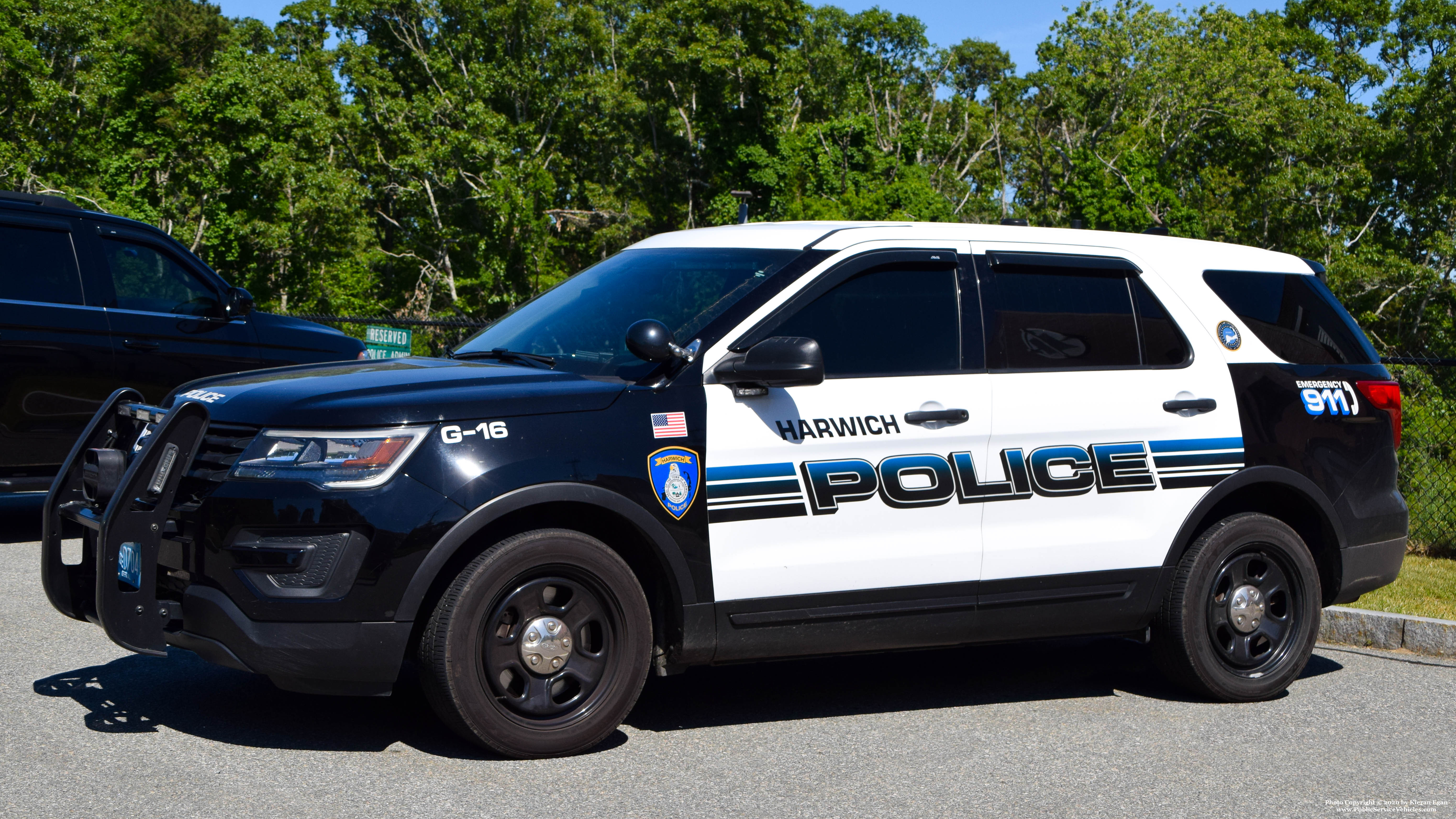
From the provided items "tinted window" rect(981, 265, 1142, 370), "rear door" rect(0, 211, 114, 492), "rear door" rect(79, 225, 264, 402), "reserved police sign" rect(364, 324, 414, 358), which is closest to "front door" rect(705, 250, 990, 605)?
"tinted window" rect(981, 265, 1142, 370)

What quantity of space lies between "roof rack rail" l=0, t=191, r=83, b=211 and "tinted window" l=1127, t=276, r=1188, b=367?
22.5ft

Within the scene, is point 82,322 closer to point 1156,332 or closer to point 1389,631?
point 1156,332

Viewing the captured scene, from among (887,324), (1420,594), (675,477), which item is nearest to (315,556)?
(675,477)

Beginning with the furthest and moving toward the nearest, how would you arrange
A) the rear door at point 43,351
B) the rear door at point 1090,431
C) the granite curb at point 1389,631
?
the rear door at point 43,351 → the granite curb at point 1389,631 → the rear door at point 1090,431

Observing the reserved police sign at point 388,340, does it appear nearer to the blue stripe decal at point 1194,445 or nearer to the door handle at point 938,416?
the door handle at point 938,416

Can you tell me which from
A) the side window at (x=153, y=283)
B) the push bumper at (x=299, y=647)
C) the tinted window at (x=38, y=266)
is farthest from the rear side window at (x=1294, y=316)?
the tinted window at (x=38, y=266)

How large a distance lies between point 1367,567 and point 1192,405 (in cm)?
134

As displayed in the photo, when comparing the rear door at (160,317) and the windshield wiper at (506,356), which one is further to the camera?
the rear door at (160,317)

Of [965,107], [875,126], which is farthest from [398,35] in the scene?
[965,107]

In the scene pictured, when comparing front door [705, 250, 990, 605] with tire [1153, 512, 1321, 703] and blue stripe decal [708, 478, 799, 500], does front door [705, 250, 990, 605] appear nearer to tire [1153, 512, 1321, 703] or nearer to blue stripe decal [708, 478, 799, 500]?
blue stripe decal [708, 478, 799, 500]

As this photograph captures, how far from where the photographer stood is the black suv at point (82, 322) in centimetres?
883

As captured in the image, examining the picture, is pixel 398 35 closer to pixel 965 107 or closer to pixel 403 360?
pixel 965 107

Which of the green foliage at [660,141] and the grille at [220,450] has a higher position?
the green foliage at [660,141]

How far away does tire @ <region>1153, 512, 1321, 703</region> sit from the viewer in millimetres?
5773
